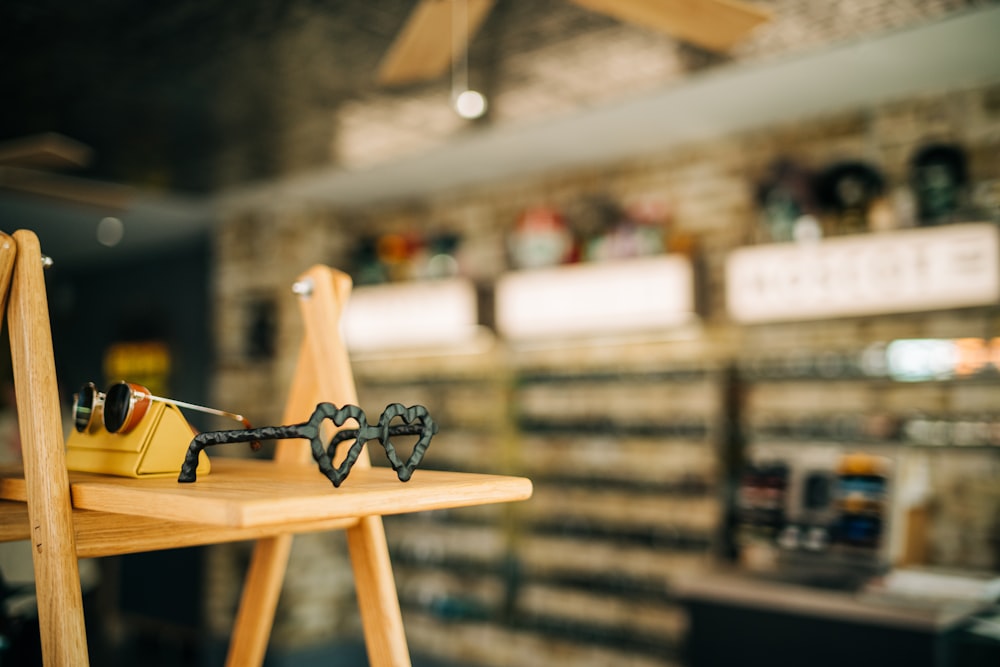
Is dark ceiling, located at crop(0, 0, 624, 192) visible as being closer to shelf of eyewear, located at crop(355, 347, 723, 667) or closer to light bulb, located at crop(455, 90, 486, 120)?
light bulb, located at crop(455, 90, 486, 120)

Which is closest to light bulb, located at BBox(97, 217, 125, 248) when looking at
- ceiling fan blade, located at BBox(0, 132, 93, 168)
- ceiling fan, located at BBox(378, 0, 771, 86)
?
ceiling fan blade, located at BBox(0, 132, 93, 168)

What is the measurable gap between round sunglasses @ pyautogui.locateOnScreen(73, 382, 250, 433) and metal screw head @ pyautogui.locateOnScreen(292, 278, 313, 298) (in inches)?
10.4

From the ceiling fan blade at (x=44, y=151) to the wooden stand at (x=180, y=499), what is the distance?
3.18 metres

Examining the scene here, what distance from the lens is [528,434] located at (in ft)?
17.1

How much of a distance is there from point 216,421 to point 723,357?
4012 millimetres

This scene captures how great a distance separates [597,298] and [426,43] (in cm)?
197

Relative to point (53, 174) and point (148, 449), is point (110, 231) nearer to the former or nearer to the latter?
point (53, 174)

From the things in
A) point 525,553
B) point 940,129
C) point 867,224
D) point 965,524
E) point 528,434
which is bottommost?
point 525,553

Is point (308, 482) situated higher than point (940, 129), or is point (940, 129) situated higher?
point (940, 129)

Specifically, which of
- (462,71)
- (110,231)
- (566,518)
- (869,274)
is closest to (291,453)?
(462,71)

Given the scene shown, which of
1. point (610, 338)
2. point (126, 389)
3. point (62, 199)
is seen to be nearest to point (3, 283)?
point (126, 389)

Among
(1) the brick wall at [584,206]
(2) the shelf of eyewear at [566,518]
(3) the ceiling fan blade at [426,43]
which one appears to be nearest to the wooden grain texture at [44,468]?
(3) the ceiling fan blade at [426,43]

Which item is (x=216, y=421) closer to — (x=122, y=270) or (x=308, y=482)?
(x=122, y=270)

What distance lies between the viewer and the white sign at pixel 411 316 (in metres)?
5.18
